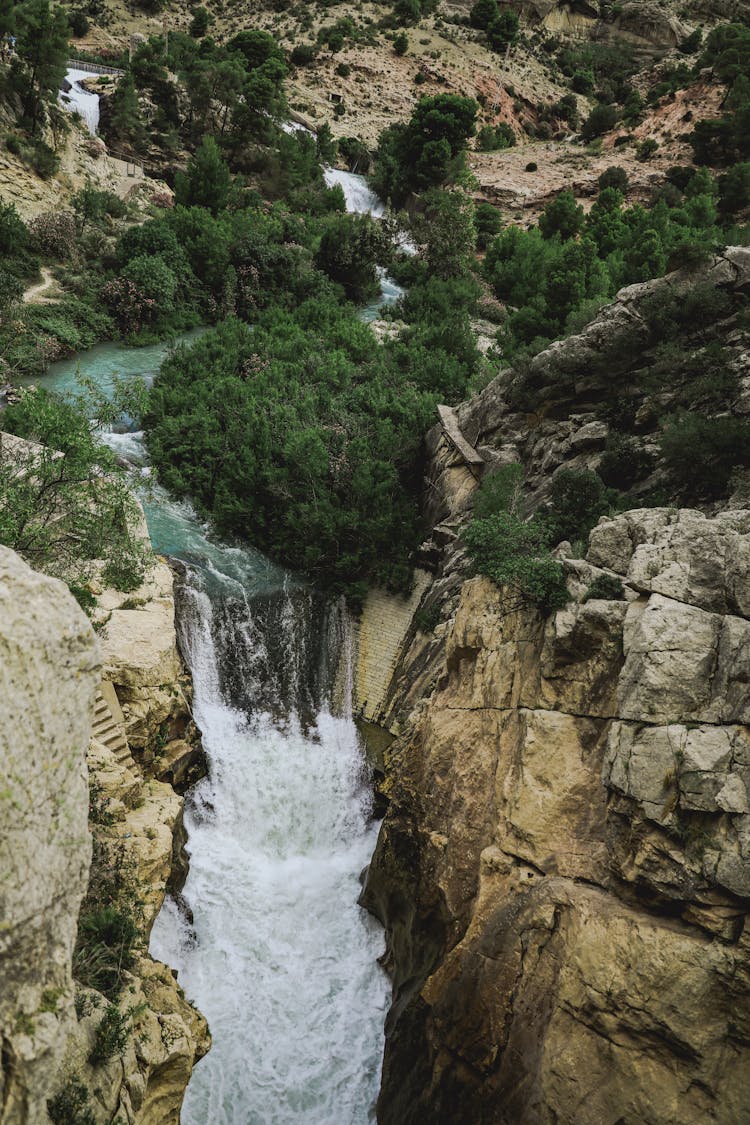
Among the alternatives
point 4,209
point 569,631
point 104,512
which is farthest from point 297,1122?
point 4,209

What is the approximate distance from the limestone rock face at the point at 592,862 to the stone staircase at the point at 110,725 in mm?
5950

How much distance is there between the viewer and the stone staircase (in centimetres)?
1384

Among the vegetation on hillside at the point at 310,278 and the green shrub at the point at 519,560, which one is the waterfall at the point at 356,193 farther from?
the green shrub at the point at 519,560

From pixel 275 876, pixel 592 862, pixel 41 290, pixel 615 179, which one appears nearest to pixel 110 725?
pixel 275 876

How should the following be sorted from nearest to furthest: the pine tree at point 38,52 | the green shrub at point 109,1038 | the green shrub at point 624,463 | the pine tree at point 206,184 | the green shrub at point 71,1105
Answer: the green shrub at point 71,1105 → the green shrub at point 109,1038 → the green shrub at point 624,463 → the pine tree at point 38,52 → the pine tree at point 206,184

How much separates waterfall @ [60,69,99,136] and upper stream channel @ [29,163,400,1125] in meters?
30.1

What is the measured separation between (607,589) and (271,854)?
9880mm

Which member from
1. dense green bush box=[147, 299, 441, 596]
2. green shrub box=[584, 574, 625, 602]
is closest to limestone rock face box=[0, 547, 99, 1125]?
green shrub box=[584, 574, 625, 602]

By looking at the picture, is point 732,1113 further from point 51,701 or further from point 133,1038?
point 51,701

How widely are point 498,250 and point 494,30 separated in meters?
46.5

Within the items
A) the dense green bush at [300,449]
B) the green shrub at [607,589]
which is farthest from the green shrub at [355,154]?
the green shrub at [607,589]

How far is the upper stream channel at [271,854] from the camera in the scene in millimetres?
12547

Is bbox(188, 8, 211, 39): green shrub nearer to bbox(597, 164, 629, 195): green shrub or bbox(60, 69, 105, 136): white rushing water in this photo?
bbox(60, 69, 105, 136): white rushing water

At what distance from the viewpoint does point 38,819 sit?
18.8ft
